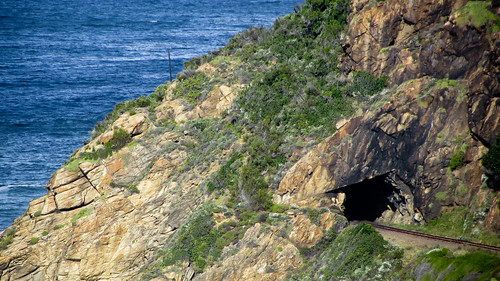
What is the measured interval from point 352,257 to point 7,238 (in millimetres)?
28899

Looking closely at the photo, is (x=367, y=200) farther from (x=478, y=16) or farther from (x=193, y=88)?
(x=193, y=88)

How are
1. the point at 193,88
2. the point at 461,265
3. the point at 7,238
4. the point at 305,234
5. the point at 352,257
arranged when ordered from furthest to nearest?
the point at 193,88
the point at 7,238
the point at 305,234
the point at 352,257
the point at 461,265

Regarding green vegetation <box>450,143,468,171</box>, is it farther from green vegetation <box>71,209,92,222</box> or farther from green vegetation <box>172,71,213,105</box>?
green vegetation <box>71,209,92,222</box>

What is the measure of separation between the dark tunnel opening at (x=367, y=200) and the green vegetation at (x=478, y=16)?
12.5 metres

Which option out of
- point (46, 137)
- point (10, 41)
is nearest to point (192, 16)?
point (10, 41)

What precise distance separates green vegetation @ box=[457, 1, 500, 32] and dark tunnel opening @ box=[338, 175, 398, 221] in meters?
12.5

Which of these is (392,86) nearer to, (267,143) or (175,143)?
(267,143)

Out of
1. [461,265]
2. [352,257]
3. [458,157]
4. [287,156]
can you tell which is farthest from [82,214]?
[461,265]

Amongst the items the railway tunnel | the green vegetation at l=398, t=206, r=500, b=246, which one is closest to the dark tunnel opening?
the railway tunnel

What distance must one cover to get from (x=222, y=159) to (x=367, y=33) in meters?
15.4

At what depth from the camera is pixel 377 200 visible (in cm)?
4416

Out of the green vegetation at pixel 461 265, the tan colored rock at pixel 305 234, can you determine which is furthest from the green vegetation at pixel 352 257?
the green vegetation at pixel 461 265

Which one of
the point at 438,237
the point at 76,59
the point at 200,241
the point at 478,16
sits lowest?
the point at 76,59

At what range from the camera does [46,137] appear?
77938 mm
